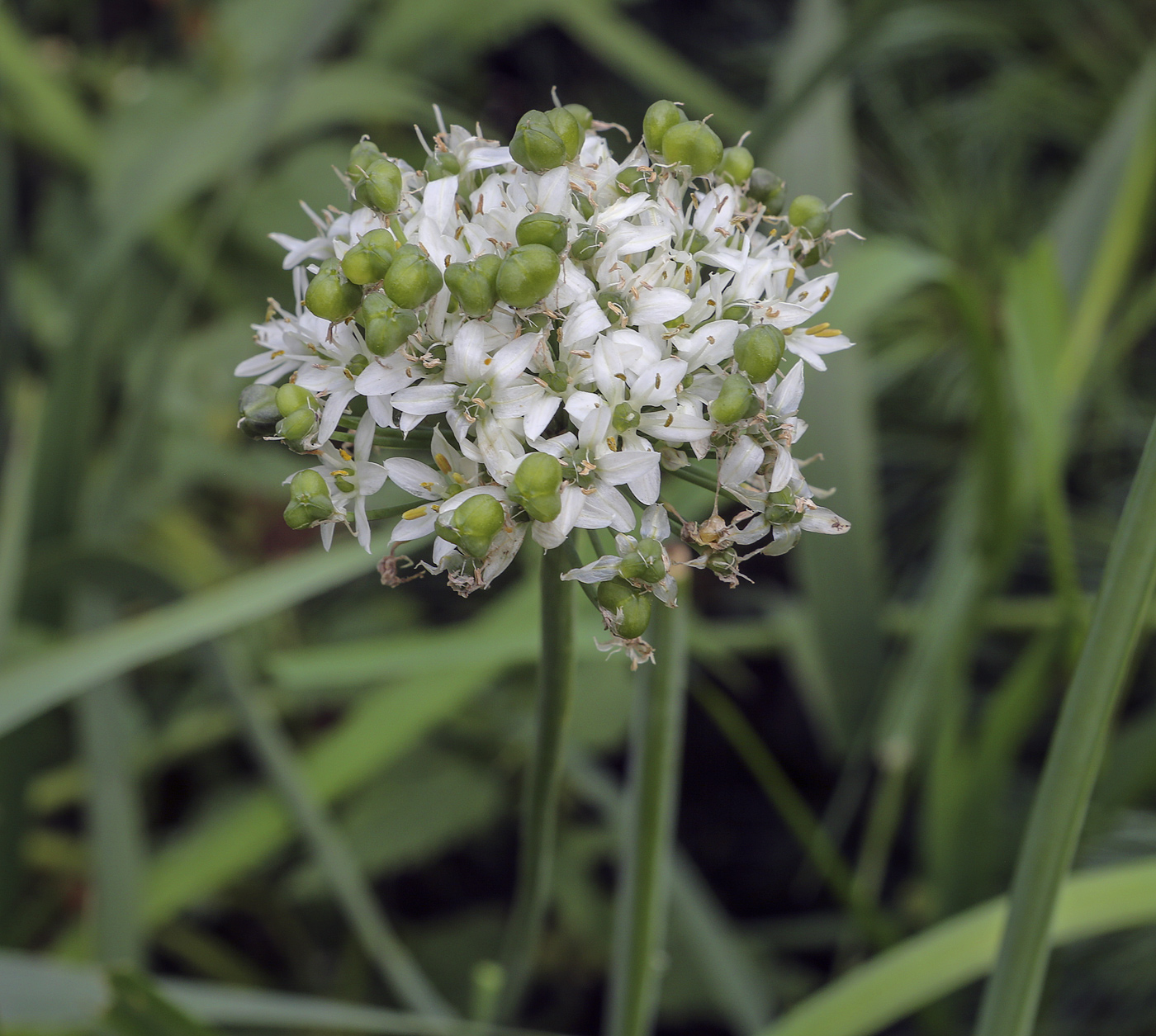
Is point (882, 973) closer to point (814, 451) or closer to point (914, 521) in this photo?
point (814, 451)

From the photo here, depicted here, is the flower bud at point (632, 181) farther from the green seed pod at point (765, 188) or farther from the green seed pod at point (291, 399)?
the green seed pod at point (291, 399)

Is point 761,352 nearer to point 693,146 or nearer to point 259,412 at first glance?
point 693,146

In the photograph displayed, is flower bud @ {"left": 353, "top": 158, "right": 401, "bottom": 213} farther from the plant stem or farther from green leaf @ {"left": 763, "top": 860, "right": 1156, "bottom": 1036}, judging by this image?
green leaf @ {"left": 763, "top": 860, "right": 1156, "bottom": 1036}

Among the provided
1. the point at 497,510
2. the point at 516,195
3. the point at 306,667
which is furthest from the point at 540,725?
the point at 306,667

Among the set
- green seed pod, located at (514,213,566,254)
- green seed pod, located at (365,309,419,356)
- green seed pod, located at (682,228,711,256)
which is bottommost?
green seed pod, located at (365,309,419,356)

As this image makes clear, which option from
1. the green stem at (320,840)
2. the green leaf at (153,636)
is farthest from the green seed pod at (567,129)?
the green stem at (320,840)

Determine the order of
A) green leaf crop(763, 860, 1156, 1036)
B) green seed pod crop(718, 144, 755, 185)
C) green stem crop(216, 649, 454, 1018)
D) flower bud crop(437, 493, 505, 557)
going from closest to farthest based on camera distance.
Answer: flower bud crop(437, 493, 505, 557)
green seed pod crop(718, 144, 755, 185)
green leaf crop(763, 860, 1156, 1036)
green stem crop(216, 649, 454, 1018)

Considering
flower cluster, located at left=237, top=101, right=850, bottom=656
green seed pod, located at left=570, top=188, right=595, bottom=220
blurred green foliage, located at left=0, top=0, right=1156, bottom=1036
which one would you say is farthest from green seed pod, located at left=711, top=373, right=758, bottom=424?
blurred green foliage, located at left=0, top=0, right=1156, bottom=1036
